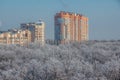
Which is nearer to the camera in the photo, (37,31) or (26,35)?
(26,35)

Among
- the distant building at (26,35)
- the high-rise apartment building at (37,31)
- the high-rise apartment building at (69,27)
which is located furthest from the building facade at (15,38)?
the high-rise apartment building at (69,27)

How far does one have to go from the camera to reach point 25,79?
14.4 meters

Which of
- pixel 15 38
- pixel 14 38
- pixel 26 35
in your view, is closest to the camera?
pixel 14 38

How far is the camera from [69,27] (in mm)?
46000

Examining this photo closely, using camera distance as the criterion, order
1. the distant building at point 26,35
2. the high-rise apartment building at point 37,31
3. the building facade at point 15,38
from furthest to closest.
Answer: the high-rise apartment building at point 37,31 < the distant building at point 26,35 < the building facade at point 15,38

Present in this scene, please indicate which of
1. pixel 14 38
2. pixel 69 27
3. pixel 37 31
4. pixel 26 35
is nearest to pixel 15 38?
pixel 14 38

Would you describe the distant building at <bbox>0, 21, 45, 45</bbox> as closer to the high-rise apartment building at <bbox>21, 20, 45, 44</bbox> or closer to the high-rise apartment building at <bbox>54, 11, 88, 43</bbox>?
the high-rise apartment building at <bbox>21, 20, 45, 44</bbox>

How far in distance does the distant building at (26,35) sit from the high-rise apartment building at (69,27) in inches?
78.7

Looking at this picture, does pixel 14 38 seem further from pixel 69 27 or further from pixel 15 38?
pixel 69 27

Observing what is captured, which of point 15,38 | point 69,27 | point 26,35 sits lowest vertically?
point 15,38

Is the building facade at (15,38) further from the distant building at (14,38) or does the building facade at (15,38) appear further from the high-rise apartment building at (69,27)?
the high-rise apartment building at (69,27)

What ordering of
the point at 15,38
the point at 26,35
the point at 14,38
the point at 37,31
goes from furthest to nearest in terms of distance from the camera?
the point at 37,31 → the point at 26,35 → the point at 15,38 → the point at 14,38

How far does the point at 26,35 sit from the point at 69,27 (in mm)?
5643

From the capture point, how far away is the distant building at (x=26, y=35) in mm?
40688
